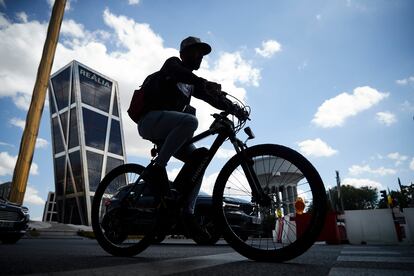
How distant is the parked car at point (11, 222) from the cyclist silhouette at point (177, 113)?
550cm

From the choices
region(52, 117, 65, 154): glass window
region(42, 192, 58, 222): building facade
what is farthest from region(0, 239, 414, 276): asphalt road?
region(42, 192, 58, 222): building facade

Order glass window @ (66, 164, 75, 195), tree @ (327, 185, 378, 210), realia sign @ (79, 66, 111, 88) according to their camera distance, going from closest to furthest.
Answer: tree @ (327, 185, 378, 210)
glass window @ (66, 164, 75, 195)
realia sign @ (79, 66, 111, 88)

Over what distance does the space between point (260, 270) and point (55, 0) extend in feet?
81.3

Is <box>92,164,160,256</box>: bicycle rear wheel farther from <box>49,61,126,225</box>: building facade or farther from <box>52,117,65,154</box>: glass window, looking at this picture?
<box>52,117,65,154</box>: glass window

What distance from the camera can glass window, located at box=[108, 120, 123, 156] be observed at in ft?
249

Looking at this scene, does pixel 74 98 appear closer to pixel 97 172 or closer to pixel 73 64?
pixel 73 64

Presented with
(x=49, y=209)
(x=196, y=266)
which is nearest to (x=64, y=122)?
(x=49, y=209)

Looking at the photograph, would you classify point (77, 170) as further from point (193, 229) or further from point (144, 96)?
point (193, 229)

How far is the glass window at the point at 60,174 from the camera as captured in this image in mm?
74188

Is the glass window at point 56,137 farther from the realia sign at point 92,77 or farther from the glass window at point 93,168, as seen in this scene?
the realia sign at point 92,77

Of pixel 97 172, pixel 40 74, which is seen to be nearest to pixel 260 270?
pixel 40 74

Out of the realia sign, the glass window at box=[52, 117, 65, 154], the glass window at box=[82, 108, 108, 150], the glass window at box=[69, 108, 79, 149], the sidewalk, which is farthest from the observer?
the realia sign

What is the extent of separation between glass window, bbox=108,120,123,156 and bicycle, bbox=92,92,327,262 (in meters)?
76.4

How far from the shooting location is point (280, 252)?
2068 mm
